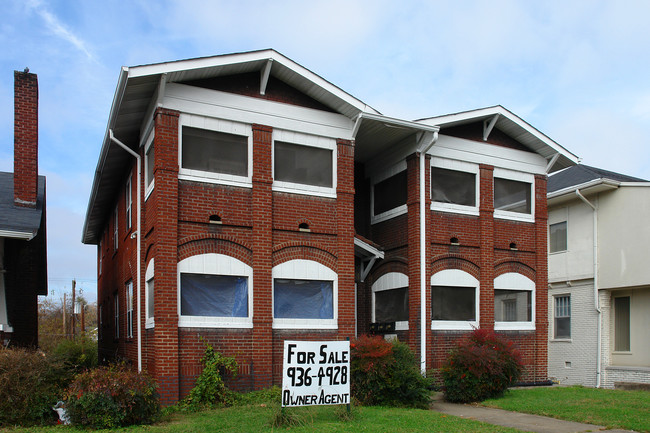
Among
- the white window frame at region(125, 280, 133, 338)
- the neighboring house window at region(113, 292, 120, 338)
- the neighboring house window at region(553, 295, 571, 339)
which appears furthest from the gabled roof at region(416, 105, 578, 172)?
the neighboring house window at region(113, 292, 120, 338)

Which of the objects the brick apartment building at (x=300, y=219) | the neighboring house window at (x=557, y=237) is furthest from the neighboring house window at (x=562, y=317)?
the brick apartment building at (x=300, y=219)

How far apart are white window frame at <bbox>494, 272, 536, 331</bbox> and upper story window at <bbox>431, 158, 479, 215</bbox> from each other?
2.11 m

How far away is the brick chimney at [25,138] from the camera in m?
16.2

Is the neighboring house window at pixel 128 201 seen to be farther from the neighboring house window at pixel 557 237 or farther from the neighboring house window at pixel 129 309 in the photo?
the neighboring house window at pixel 557 237

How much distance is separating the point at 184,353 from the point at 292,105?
20.4ft

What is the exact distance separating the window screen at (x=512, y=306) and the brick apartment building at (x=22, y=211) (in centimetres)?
1231

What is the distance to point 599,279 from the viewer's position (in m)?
21.3

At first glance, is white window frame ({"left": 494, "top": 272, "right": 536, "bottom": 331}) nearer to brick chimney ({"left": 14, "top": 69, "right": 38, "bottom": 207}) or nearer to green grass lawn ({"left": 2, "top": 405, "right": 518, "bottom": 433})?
green grass lawn ({"left": 2, "top": 405, "right": 518, "bottom": 433})

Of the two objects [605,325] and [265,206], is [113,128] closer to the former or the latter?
[265,206]

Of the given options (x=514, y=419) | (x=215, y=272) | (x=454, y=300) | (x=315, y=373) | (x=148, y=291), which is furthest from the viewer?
(x=454, y=300)

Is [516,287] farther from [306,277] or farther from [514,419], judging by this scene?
[306,277]

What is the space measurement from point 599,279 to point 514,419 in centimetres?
1078

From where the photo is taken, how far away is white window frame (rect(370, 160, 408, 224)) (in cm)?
1747

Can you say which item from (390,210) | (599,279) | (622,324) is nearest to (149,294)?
(390,210)
